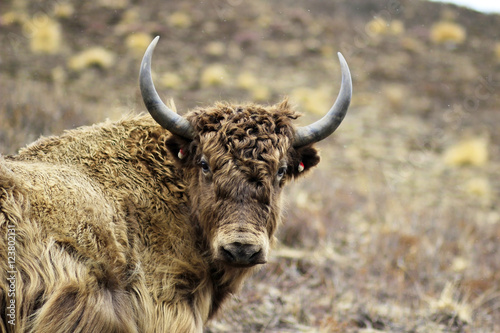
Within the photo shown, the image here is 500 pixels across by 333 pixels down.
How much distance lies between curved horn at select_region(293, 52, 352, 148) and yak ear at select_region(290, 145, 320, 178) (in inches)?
5.5

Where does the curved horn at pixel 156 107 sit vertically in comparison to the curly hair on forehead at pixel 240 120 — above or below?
above

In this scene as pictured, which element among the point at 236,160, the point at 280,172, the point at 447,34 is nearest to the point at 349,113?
the point at 447,34

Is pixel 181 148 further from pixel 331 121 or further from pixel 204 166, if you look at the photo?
pixel 331 121

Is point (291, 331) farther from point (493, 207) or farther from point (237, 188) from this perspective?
point (493, 207)

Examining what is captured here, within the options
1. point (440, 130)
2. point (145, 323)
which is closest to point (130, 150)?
point (145, 323)

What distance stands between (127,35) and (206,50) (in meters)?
3.66

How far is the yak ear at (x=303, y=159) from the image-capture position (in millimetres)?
4742

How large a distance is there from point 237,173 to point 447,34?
27.3 m

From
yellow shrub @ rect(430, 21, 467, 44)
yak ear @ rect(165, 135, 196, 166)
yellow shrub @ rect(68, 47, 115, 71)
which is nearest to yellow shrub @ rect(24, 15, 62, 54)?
yellow shrub @ rect(68, 47, 115, 71)

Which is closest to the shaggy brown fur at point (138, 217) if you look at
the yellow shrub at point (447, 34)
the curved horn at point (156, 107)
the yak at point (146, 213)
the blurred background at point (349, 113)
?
the yak at point (146, 213)

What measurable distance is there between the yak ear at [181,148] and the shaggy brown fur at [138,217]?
10 mm

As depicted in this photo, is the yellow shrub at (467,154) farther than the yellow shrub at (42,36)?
No

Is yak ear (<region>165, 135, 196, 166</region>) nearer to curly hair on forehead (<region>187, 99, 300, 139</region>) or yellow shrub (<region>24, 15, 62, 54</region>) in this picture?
curly hair on forehead (<region>187, 99, 300, 139</region>)

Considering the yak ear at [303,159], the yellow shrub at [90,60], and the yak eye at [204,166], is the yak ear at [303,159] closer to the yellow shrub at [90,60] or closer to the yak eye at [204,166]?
the yak eye at [204,166]
